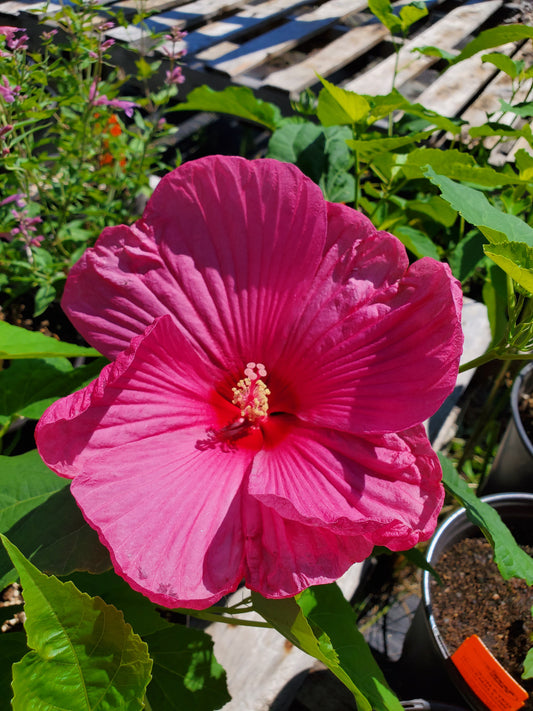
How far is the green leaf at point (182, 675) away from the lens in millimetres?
914

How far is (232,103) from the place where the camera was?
3.93 ft

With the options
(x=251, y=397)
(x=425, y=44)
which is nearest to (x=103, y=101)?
(x=251, y=397)

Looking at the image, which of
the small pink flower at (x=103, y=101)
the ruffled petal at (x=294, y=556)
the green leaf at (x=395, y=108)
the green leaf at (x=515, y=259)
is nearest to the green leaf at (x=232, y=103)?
the small pink flower at (x=103, y=101)

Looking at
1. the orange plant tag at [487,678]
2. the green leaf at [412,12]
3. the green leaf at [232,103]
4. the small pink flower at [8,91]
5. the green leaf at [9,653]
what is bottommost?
the orange plant tag at [487,678]

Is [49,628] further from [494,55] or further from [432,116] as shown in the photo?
[494,55]

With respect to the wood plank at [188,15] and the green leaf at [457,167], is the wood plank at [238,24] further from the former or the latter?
the green leaf at [457,167]

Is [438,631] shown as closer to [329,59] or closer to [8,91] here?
[8,91]

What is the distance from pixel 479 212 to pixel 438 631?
797 mm

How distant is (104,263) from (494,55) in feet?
2.65

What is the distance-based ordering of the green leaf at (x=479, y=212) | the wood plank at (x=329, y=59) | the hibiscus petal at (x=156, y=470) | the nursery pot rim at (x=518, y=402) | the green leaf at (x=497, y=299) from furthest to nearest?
the wood plank at (x=329, y=59), the nursery pot rim at (x=518, y=402), the green leaf at (x=497, y=299), the green leaf at (x=479, y=212), the hibiscus petal at (x=156, y=470)

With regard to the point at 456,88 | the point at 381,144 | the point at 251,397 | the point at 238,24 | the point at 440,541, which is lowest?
the point at 440,541

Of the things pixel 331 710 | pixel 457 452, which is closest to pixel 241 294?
pixel 331 710

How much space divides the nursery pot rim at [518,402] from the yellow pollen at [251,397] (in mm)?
944

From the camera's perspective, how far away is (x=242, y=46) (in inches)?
86.0
